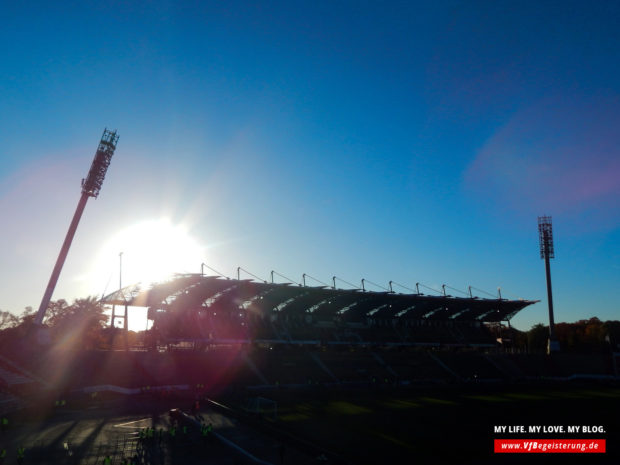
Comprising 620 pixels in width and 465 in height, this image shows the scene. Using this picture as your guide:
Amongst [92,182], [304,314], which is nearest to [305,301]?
[304,314]

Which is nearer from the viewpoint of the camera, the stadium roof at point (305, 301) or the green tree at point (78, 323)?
the stadium roof at point (305, 301)

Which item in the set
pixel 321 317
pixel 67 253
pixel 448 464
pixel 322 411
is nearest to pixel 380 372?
pixel 321 317

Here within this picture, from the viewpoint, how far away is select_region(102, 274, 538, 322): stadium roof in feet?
186

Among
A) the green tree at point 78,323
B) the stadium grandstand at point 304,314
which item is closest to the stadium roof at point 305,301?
the stadium grandstand at point 304,314

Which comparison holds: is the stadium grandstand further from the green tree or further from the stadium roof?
the green tree

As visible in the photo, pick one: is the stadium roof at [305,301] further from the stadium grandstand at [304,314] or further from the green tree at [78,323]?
the green tree at [78,323]

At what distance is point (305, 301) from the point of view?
68.5 m

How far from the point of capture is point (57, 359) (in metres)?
45.3

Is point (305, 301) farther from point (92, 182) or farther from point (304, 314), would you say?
point (92, 182)

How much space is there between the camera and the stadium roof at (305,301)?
56.6 metres

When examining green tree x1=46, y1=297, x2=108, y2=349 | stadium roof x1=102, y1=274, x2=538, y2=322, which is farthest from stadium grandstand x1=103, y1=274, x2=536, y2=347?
green tree x1=46, y1=297, x2=108, y2=349

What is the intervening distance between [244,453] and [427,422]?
51.3 feet

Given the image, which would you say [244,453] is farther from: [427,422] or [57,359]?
[57,359]

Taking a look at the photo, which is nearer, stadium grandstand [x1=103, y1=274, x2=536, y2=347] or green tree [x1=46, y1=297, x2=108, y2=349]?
stadium grandstand [x1=103, y1=274, x2=536, y2=347]
